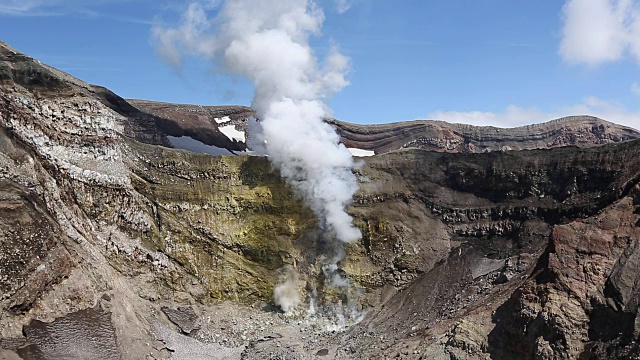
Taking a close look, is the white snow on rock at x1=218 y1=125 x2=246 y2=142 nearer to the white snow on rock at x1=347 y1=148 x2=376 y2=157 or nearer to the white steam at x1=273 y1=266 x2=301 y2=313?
the white snow on rock at x1=347 y1=148 x2=376 y2=157

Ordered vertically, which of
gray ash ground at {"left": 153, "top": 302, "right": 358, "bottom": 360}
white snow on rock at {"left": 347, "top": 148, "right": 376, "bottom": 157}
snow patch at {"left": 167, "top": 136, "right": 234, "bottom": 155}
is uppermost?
white snow on rock at {"left": 347, "top": 148, "right": 376, "bottom": 157}

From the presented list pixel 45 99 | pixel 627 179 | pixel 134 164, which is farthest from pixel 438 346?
pixel 45 99

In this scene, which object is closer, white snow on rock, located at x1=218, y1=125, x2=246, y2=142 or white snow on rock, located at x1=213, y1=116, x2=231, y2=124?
white snow on rock, located at x1=218, y1=125, x2=246, y2=142

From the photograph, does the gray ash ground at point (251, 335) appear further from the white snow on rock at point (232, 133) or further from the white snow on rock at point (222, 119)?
the white snow on rock at point (222, 119)

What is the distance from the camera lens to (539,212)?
31.6m

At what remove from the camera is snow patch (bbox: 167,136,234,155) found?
54094 mm

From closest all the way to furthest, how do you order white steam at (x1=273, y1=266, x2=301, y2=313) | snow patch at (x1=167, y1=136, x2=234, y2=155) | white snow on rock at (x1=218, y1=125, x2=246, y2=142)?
1. white steam at (x1=273, y1=266, x2=301, y2=313)
2. snow patch at (x1=167, y1=136, x2=234, y2=155)
3. white snow on rock at (x1=218, y1=125, x2=246, y2=142)

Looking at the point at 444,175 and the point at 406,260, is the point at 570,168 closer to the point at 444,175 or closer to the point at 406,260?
the point at 444,175

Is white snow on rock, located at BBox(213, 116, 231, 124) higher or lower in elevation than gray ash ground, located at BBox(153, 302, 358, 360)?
higher

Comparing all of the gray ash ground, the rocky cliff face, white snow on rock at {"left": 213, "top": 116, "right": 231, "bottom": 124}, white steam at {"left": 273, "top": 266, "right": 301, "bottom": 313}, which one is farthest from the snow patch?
the gray ash ground

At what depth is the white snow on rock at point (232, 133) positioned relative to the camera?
232 feet

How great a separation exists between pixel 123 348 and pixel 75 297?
2.99m

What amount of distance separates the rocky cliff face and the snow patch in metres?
20.3

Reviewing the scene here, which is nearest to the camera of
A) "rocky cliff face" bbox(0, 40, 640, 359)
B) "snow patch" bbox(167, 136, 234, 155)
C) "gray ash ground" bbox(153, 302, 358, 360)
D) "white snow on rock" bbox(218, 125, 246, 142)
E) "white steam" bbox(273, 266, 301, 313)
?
"rocky cliff face" bbox(0, 40, 640, 359)
